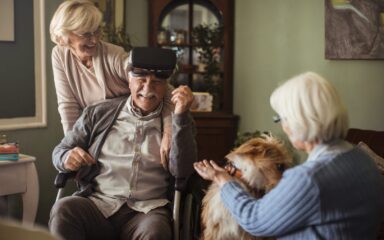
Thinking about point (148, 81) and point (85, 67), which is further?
point (85, 67)

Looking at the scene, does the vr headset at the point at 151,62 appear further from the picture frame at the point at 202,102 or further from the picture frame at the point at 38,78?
the picture frame at the point at 202,102

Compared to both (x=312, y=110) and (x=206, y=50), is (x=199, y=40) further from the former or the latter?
(x=312, y=110)

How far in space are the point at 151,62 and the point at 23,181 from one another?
0.97 meters

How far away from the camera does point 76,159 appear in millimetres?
2199

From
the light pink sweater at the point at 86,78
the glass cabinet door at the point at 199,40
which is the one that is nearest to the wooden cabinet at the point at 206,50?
the glass cabinet door at the point at 199,40

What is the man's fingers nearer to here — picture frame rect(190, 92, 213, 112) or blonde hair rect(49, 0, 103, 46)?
blonde hair rect(49, 0, 103, 46)

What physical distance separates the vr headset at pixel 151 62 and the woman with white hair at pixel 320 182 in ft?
2.61

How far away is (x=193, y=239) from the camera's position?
2.22 metres

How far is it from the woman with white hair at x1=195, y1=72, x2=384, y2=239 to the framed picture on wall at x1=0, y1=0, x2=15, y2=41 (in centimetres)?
190

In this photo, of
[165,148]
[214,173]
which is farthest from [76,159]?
[214,173]

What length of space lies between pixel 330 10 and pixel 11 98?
7.16ft

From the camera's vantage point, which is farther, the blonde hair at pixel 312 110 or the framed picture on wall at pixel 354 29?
the framed picture on wall at pixel 354 29

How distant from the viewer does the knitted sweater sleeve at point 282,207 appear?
1.45 metres

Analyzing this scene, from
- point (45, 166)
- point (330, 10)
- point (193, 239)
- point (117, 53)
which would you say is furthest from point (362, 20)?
point (45, 166)
